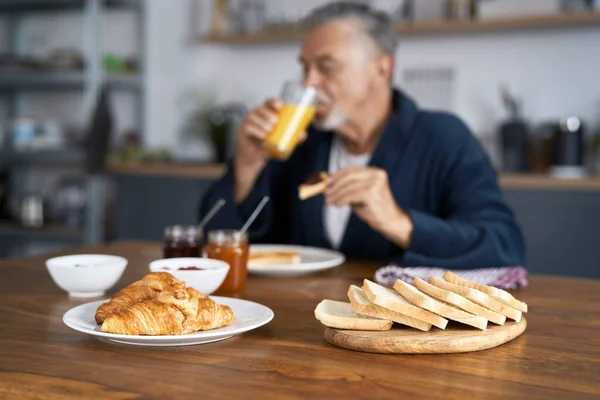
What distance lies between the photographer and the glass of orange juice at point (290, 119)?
6.45 ft

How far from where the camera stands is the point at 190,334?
1019 mm

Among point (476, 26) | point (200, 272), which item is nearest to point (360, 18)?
point (200, 272)

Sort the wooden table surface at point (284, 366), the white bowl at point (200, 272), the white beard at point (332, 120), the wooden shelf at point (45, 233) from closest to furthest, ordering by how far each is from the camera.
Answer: the wooden table surface at point (284, 366) → the white bowl at point (200, 272) → the white beard at point (332, 120) → the wooden shelf at point (45, 233)

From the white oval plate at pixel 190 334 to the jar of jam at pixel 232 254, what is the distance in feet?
0.77

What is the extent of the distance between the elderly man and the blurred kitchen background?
132 cm

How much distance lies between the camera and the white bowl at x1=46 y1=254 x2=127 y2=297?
134 cm

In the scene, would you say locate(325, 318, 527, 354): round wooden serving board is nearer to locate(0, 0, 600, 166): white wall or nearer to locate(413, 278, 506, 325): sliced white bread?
locate(413, 278, 506, 325): sliced white bread

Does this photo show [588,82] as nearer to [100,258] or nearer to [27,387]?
[100,258]

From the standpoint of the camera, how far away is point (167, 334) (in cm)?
102

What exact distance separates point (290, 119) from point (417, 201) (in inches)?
17.1

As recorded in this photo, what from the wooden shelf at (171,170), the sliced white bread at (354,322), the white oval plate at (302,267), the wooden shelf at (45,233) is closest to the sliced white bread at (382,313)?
the sliced white bread at (354,322)

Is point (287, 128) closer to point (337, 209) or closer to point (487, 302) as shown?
point (337, 209)

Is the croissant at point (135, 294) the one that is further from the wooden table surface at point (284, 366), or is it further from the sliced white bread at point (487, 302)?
the sliced white bread at point (487, 302)

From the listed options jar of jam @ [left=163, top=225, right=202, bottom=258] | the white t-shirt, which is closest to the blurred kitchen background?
the white t-shirt
